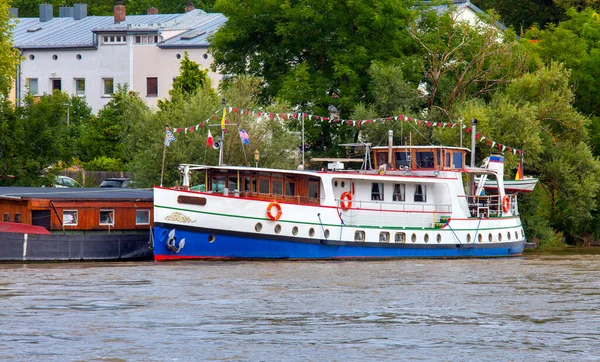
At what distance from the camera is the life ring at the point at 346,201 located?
4969cm

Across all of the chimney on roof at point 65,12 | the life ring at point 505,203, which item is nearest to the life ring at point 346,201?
the life ring at point 505,203

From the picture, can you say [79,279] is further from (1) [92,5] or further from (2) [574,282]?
(1) [92,5]

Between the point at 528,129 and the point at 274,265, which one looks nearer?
the point at 274,265

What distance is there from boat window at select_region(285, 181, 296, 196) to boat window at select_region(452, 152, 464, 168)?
7676 mm

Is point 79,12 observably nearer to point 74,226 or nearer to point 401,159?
point 401,159

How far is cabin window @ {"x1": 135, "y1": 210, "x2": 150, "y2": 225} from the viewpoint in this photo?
50.8 meters

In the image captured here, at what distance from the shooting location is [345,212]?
4978 cm

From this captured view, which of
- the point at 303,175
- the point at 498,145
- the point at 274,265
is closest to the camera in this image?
the point at 274,265

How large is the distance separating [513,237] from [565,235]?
9.83 meters

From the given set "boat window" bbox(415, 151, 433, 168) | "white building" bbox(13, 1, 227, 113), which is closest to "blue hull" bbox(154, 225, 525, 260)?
"boat window" bbox(415, 151, 433, 168)

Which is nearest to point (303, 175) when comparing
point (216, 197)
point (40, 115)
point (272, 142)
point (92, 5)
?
point (216, 197)

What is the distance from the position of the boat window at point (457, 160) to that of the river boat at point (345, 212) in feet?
0.14

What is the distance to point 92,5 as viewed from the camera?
123 m

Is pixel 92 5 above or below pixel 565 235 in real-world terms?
above
